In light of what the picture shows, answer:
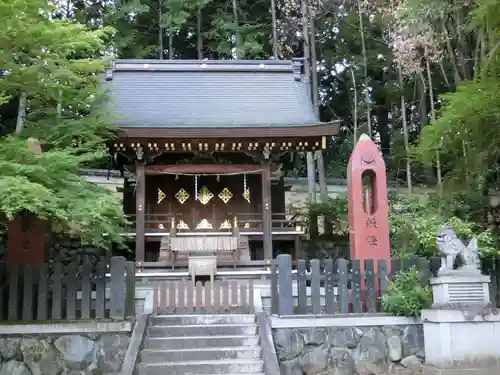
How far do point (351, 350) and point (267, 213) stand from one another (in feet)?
19.2

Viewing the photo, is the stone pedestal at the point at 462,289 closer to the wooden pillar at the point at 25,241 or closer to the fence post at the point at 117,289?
the fence post at the point at 117,289

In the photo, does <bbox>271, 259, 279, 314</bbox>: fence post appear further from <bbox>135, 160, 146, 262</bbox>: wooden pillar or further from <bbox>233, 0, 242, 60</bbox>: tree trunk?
<bbox>233, 0, 242, 60</bbox>: tree trunk

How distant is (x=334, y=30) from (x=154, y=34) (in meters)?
8.80

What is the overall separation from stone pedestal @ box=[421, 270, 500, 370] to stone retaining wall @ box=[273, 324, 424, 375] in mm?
362

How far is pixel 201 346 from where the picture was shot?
6.60 metres

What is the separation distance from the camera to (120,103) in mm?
13852

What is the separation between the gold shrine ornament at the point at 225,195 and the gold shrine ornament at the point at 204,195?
25 cm

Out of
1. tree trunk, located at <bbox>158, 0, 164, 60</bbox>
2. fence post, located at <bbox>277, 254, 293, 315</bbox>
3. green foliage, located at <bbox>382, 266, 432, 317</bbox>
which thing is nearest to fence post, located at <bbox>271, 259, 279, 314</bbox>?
fence post, located at <bbox>277, 254, 293, 315</bbox>

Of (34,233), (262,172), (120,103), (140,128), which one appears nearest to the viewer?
(34,233)

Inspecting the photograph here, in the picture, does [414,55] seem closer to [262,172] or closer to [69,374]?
[262,172]

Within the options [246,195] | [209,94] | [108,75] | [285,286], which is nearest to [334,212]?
[246,195]

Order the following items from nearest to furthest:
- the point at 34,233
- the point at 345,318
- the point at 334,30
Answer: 1. the point at 345,318
2. the point at 34,233
3. the point at 334,30

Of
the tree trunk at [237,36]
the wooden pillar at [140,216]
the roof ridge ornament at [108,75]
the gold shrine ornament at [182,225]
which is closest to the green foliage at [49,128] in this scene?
the wooden pillar at [140,216]

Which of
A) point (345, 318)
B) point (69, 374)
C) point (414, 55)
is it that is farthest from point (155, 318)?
point (414, 55)
